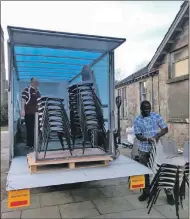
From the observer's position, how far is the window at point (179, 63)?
9797mm

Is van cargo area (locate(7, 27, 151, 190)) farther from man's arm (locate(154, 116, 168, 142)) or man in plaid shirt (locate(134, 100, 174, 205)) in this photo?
man's arm (locate(154, 116, 168, 142))

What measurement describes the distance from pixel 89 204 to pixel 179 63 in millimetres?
7454

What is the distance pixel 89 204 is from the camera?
4.69 m

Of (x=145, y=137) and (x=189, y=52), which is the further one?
(x=189, y=52)

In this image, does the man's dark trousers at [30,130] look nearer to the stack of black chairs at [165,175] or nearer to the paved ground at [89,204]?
the paved ground at [89,204]

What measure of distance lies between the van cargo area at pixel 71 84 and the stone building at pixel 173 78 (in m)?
4.71

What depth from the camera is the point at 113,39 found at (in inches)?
163

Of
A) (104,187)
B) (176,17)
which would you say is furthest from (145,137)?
(176,17)

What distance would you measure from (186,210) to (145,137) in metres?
1.39

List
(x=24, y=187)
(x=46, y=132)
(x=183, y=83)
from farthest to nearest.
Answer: (x=183, y=83) → (x=46, y=132) → (x=24, y=187)

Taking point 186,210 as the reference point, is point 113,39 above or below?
above

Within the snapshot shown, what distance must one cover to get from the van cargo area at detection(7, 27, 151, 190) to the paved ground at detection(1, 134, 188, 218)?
0.86 meters

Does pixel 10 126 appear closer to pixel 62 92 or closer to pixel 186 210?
pixel 186 210

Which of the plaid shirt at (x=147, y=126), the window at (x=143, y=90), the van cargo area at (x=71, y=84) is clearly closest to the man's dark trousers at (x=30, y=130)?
the van cargo area at (x=71, y=84)
